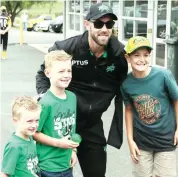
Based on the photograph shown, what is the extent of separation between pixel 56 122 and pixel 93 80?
0.67 m

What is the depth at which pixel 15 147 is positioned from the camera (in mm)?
3209

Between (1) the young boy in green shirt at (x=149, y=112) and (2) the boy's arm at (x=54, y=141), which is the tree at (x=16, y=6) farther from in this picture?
(2) the boy's arm at (x=54, y=141)

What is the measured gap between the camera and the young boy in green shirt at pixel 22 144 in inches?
126

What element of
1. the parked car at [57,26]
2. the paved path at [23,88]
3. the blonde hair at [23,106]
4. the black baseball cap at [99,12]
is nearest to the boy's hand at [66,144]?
the blonde hair at [23,106]

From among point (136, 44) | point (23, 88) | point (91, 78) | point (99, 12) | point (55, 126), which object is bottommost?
point (23, 88)

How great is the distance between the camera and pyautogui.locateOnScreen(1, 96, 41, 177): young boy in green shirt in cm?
321

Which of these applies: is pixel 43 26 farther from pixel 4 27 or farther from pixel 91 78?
pixel 91 78

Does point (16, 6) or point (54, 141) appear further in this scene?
point (16, 6)

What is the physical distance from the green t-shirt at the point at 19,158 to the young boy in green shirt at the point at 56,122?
17 centimetres

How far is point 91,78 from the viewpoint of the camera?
13.2 feet

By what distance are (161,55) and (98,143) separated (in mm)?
10120

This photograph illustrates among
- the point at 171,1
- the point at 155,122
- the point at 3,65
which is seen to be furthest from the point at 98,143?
the point at 3,65

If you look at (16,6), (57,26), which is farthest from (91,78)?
(16,6)

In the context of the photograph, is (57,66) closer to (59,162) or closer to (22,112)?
(22,112)
